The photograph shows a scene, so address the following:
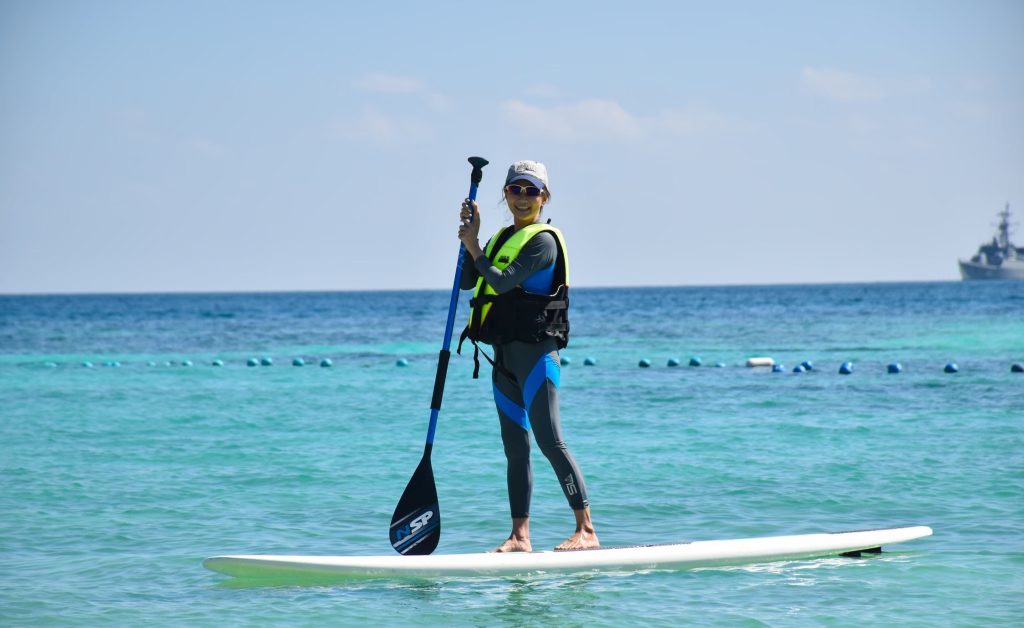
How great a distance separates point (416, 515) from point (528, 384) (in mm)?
1235

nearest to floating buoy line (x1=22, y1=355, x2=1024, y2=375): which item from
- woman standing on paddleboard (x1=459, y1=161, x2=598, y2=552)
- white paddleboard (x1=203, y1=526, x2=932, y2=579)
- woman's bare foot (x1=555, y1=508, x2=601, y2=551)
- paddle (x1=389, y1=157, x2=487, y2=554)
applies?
white paddleboard (x1=203, y1=526, x2=932, y2=579)

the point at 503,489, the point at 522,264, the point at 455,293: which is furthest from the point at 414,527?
the point at 503,489

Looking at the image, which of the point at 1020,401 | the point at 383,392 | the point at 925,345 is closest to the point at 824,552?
the point at 1020,401

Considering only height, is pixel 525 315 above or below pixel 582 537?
above

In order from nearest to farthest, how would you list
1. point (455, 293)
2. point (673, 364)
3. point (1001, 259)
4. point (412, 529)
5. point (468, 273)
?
point (468, 273), point (455, 293), point (412, 529), point (673, 364), point (1001, 259)

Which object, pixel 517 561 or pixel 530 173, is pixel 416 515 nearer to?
pixel 517 561

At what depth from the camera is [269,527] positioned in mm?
8719

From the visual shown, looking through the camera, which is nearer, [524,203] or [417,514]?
[524,203]

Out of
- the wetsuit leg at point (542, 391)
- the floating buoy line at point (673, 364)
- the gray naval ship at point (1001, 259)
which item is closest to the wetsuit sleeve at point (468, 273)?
the wetsuit leg at point (542, 391)

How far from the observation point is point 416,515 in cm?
713

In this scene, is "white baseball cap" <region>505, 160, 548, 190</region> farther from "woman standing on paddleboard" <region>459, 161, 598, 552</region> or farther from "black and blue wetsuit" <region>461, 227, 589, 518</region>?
"black and blue wetsuit" <region>461, 227, 589, 518</region>

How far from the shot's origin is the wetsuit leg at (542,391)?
21.4ft

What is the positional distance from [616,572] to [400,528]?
4.45 feet

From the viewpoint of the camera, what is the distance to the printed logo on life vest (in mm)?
7110
